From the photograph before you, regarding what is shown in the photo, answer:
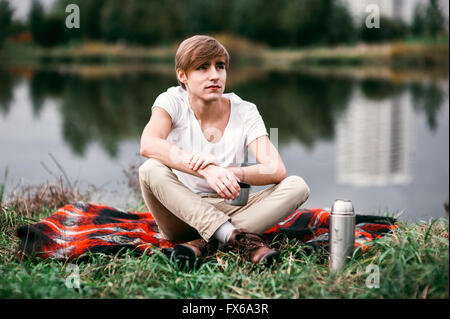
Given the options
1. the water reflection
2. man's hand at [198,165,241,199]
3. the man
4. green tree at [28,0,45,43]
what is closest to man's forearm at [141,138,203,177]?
the man

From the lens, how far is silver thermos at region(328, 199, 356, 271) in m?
2.67

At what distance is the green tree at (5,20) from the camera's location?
953 inches

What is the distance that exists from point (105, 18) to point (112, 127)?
17.5 meters

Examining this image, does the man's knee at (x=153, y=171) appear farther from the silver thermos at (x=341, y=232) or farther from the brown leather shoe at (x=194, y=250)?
the silver thermos at (x=341, y=232)

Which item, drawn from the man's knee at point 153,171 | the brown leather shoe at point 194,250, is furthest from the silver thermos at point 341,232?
the man's knee at point 153,171

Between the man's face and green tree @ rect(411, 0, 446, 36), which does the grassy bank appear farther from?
green tree @ rect(411, 0, 446, 36)

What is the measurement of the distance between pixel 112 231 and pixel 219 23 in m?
32.9

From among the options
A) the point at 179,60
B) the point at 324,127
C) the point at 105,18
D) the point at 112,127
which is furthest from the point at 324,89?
the point at 179,60

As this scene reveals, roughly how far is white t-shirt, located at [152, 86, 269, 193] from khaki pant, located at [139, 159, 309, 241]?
0.80 feet

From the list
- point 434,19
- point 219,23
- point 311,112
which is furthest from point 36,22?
point 434,19

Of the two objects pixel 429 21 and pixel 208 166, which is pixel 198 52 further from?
pixel 429 21

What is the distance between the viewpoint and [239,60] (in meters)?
33.5

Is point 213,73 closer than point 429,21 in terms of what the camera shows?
Yes

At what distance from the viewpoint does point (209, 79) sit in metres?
3.04
